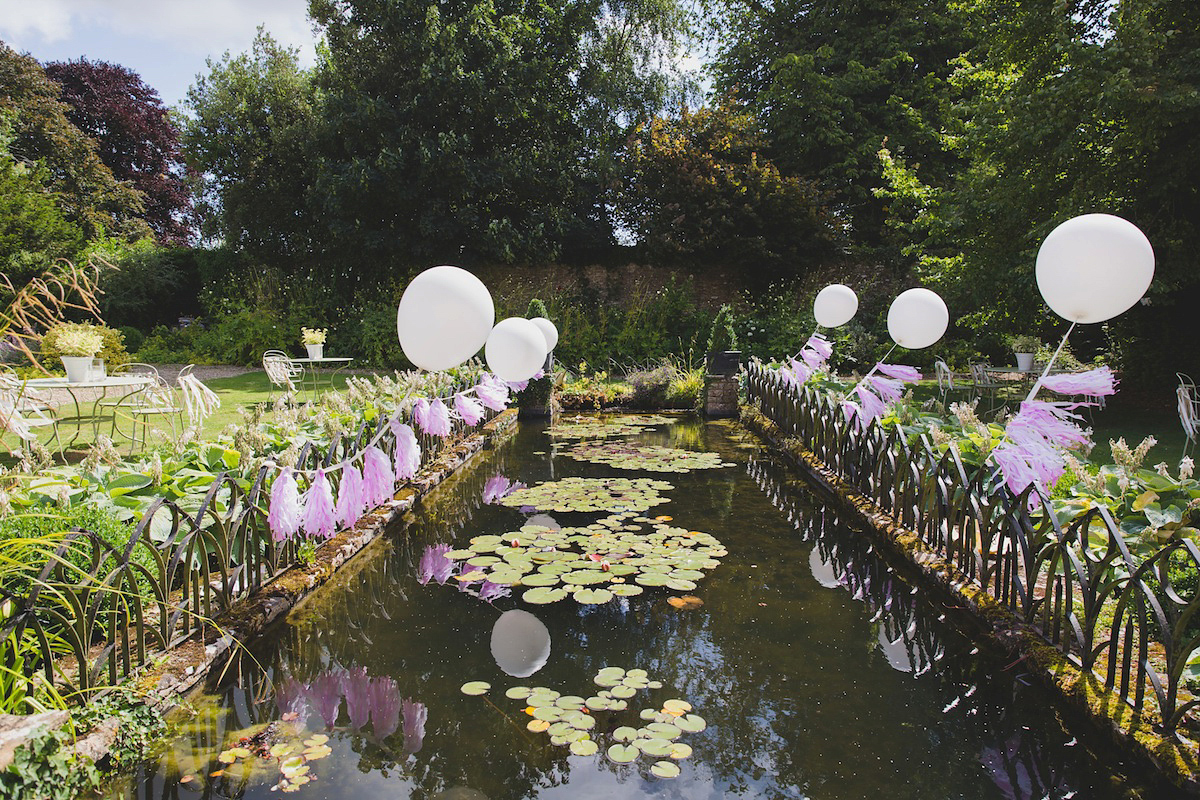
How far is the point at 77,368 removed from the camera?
5.77 meters

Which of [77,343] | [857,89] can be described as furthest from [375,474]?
[857,89]

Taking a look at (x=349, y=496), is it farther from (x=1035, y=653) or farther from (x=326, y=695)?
(x=1035, y=653)

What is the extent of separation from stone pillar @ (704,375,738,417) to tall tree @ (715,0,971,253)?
8.13 m

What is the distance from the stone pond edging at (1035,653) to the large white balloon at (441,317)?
2766mm

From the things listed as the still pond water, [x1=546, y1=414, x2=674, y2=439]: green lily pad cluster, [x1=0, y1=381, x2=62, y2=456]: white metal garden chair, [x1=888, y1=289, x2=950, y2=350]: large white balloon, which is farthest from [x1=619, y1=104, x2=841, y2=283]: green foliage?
the still pond water

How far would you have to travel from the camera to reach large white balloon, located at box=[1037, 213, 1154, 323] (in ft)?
11.0

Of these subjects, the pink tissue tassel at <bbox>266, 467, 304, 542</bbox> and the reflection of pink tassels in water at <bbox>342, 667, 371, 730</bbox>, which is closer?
the reflection of pink tassels in water at <bbox>342, 667, 371, 730</bbox>

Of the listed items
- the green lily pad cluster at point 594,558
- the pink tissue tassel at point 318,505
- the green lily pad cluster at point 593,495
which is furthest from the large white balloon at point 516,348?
the pink tissue tassel at point 318,505

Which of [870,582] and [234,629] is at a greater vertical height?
[234,629]

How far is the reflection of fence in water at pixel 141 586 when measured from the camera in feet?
7.04

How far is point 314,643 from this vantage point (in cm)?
313

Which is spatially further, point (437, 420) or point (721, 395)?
point (721, 395)

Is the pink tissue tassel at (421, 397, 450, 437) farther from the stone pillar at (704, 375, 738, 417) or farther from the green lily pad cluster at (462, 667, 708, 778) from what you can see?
the stone pillar at (704, 375, 738, 417)

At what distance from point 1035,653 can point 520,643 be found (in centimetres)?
210
